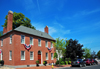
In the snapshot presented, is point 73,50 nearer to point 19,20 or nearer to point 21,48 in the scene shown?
point 21,48

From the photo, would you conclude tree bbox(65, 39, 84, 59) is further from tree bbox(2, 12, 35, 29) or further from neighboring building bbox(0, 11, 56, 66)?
tree bbox(2, 12, 35, 29)

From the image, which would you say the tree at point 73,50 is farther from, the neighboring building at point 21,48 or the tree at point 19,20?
the tree at point 19,20

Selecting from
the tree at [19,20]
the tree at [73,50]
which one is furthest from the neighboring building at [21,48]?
the tree at [19,20]

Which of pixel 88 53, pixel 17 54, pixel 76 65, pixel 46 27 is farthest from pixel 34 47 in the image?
pixel 88 53

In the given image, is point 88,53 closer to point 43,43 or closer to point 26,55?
point 43,43

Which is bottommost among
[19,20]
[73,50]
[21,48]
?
[73,50]

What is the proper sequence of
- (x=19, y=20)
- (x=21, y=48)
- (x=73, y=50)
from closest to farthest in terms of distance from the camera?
(x=21, y=48)
(x=73, y=50)
(x=19, y=20)

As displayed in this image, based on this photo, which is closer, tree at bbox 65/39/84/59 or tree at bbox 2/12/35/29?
tree at bbox 65/39/84/59

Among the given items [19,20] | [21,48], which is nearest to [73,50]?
[21,48]

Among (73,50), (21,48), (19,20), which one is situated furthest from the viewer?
(19,20)

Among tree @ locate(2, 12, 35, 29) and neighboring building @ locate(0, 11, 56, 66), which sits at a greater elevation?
tree @ locate(2, 12, 35, 29)

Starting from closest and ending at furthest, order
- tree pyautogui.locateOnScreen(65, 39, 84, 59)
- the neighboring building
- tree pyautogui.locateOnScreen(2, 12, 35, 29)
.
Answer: the neighboring building
tree pyautogui.locateOnScreen(65, 39, 84, 59)
tree pyautogui.locateOnScreen(2, 12, 35, 29)

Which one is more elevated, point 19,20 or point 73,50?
point 19,20

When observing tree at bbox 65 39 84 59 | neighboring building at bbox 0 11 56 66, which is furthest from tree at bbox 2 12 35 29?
tree at bbox 65 39 84 59
